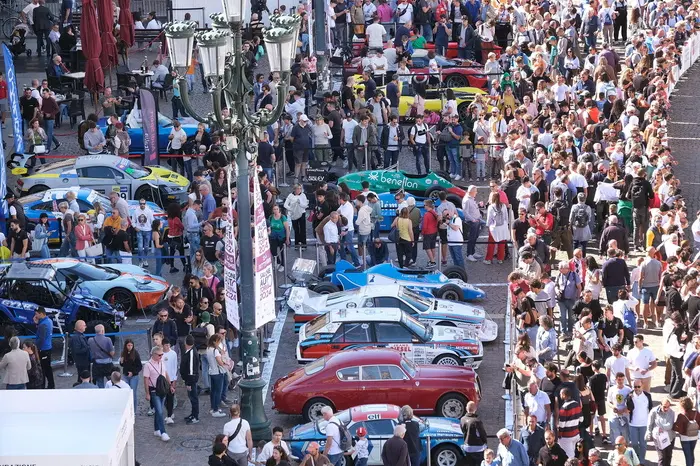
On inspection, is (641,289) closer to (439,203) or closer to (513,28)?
(439,203)

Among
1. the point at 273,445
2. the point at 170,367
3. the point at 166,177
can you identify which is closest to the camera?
the point at 273,445

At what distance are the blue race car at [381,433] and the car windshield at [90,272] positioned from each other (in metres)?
7.08

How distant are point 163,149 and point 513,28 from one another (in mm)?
13054

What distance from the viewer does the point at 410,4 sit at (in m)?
44.2

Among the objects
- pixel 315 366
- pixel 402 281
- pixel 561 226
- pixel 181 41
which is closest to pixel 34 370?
pixel 315 366

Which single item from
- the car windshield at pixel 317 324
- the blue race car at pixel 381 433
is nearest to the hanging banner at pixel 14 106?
the car windshield at pixel 317 324

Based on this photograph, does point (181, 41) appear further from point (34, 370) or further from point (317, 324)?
point (317, 324)

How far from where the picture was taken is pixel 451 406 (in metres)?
21.4

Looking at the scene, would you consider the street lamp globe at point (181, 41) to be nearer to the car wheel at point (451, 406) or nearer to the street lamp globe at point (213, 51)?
the street lamp globe at point (213, 51)

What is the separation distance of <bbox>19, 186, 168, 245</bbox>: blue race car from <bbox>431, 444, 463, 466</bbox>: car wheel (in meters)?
10.6

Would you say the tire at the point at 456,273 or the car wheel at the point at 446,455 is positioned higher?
the tire at the point at 456,273

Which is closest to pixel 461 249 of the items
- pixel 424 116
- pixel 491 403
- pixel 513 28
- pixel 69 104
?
pixel 491 403

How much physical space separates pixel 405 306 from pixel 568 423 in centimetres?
542

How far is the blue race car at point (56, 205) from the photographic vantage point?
28891 millimetres
